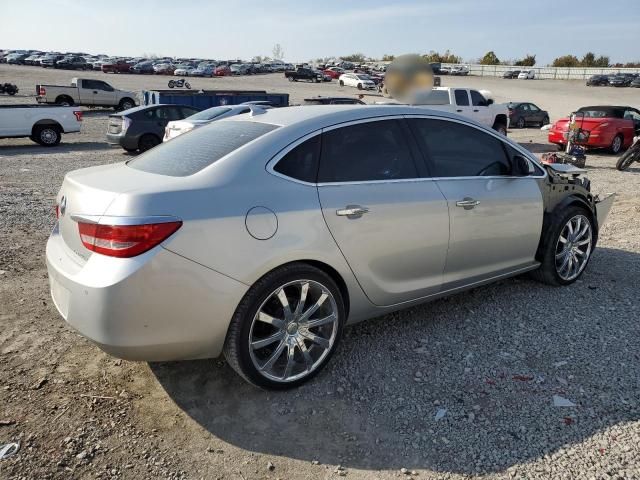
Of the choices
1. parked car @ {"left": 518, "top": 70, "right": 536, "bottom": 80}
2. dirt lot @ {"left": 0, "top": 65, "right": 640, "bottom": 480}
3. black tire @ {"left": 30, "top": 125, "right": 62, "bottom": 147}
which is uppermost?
parked car @ {"left": 518, "top": 70, "right": 536, "bottom": 80}

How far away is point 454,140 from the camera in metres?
3.98

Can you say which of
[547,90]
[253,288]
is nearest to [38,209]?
[253,288]

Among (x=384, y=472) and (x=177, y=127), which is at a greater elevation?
(x=177, y=127)

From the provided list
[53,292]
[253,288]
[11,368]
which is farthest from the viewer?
[11,368]

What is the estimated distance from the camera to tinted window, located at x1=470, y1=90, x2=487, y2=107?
18.1 m

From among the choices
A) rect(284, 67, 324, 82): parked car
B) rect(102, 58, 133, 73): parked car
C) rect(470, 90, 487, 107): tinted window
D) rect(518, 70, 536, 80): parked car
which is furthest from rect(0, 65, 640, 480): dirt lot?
rect(518, 70, 536, 80): parked car

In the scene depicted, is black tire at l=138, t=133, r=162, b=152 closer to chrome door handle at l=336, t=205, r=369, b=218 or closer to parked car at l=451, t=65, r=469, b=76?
chrome door handle at l=336, t=205, r=369, b=218

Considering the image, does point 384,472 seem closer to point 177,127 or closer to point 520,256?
point 520,256

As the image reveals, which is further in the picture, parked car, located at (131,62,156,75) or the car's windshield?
parked car, located at (131,62,156,75)

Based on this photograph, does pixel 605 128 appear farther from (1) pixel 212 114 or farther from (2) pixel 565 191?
(2) pixel 565 191

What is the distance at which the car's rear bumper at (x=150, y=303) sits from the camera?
2582 millimetres

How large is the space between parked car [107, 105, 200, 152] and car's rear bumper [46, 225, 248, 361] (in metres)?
12.8

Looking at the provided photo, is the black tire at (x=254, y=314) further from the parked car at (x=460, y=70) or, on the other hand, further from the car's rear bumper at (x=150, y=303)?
the parked car at (x=460, y=70)

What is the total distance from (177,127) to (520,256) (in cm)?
944
